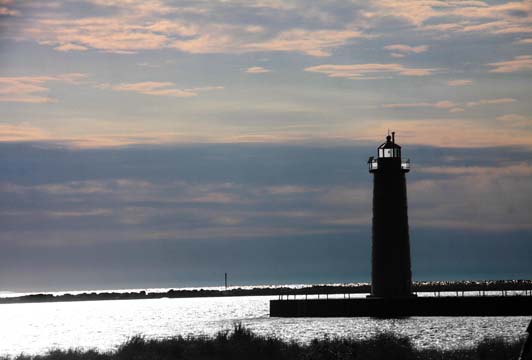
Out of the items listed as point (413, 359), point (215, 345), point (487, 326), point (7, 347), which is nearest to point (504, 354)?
point (413, 359)

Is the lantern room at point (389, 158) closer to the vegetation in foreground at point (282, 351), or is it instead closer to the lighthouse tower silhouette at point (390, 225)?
the lighthouse tower silhouette at point (390, 225)

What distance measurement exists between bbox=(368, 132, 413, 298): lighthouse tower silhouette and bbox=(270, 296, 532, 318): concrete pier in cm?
98

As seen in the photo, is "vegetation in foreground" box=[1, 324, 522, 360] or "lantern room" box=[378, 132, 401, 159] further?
"lantern room" box=[378, 132, 401, 159]

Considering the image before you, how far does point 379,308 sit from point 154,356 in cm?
3716

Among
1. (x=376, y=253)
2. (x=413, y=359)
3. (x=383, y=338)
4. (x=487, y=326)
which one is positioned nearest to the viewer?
(x=413, y=359)

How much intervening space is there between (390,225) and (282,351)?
32.8 meters

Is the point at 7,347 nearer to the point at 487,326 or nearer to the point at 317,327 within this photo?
the point at 317,327

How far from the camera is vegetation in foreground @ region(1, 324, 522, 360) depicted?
3401 centimetres

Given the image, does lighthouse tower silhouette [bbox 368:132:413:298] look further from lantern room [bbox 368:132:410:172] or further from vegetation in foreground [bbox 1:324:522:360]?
vegetation in foreground [bbox 1:324:522:360]

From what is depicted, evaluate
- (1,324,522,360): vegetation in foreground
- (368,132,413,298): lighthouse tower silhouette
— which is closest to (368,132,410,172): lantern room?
(368,132,413,298): lighthouse tower silhouette

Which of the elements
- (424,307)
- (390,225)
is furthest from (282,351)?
(424,307)

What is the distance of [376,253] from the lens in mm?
68812

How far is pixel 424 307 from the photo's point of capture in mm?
71375

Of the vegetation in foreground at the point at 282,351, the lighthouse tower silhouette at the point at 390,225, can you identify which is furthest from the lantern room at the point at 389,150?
the vegetation in foreground at the point at 282,351
